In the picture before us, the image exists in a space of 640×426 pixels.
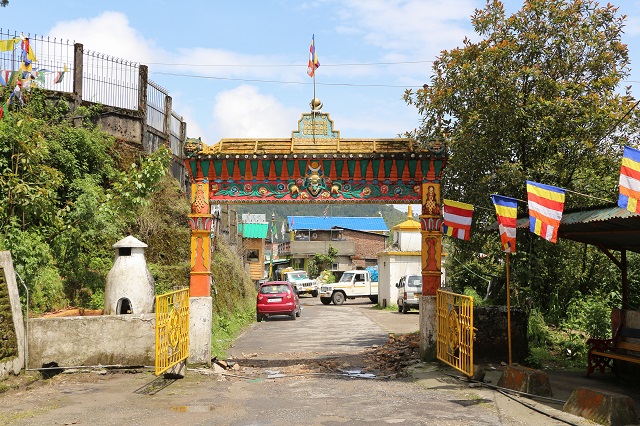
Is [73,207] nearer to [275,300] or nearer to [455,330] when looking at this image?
[455,330]

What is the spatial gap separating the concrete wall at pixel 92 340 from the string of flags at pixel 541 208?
614 cm

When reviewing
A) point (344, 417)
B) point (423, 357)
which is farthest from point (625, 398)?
point (423, 357)

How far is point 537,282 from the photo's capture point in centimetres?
1603

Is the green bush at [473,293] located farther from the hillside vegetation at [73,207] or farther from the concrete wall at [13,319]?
the concrete wall at [13,319]

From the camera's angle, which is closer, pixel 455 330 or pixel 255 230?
pixel 455 330

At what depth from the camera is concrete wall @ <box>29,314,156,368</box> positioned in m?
12.5

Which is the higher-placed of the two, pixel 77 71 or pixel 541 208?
pixel 77 71

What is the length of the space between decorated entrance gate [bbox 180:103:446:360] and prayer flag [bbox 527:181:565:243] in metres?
3.60

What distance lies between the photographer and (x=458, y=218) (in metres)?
13.1

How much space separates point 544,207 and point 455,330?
2.95 meters

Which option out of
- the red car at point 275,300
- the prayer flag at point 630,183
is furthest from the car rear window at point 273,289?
the prayer flag at point 630,183

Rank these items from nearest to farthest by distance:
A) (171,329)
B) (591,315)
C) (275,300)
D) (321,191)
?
1. (171,329)
2. (321,191)
3. (591,315)
4. (275,300)

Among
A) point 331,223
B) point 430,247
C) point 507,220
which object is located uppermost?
point 331,223

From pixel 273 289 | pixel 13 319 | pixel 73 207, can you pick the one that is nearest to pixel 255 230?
Answer: pixel 273 289
